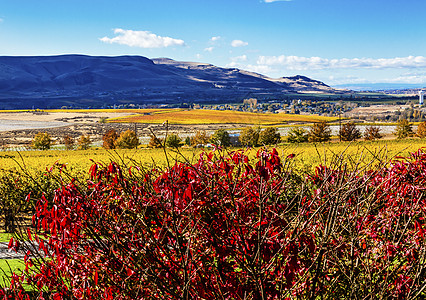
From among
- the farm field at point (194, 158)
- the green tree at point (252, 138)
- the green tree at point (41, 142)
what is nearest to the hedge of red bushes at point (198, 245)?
the farm field at point (194, 158)

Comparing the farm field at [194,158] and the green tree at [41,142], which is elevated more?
the farm field at [194,158]

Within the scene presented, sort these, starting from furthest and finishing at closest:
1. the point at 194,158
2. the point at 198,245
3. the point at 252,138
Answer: the point at 194,158
the point at 252,138
the point at 198,245

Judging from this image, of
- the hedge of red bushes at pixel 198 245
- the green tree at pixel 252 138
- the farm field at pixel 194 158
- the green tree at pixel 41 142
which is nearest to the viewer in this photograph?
the hedge of red bushes at pixel 198 245

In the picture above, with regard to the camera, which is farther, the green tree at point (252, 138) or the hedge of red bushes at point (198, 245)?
the green tree at point (252, 138)

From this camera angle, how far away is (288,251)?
3193mm

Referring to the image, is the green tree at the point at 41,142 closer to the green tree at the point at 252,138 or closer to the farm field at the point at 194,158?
the green tree at the point at 252,138

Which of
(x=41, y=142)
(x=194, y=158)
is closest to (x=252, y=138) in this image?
(x=194, y=158)

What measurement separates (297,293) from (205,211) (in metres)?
1.08

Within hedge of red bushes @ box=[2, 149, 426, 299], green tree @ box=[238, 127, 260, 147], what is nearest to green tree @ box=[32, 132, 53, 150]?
green tree @ box=[238, 127, 260, 147]

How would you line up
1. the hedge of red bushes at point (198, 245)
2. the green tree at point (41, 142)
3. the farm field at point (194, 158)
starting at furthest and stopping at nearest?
the green tree at point (41, 142), the farm field at point (194, 158), the hedge of red bushes at point (198, 245)

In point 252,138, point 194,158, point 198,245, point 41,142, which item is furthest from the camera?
point 41,142

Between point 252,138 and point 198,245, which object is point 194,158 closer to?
point 252,138

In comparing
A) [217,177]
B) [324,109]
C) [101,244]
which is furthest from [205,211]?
[324,109]

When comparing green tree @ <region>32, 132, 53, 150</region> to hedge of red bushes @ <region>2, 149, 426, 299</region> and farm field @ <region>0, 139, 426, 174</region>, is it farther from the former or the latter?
hedge of red bushes @ <region>2, 149, 426, 299</region>
